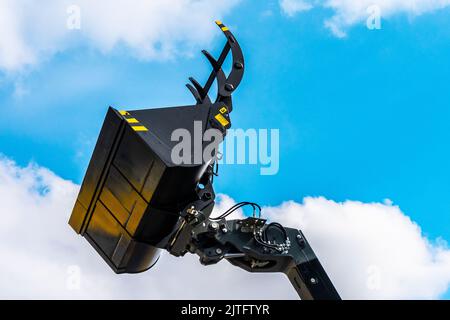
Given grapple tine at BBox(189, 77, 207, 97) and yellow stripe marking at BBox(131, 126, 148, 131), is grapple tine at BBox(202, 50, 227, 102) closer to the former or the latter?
grapple tine at BBox(189, 77, 207, 97)

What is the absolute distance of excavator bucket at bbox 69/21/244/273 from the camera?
6.45 meters

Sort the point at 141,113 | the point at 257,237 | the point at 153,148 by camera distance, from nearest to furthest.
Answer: the point at 153,148, the point at 141,113, the point at 257,237

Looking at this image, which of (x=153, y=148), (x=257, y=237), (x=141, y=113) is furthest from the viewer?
(x=257, y=237)

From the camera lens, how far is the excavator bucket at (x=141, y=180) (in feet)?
21.2

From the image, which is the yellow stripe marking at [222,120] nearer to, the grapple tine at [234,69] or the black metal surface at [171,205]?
the black metal surface at [171,205]

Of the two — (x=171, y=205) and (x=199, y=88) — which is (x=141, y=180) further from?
(x=199, y=88)

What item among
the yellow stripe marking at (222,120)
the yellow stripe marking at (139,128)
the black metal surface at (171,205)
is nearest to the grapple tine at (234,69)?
the black metal surface at (171,205)

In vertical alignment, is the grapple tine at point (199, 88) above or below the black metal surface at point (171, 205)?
above

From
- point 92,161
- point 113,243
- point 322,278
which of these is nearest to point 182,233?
point 113,243

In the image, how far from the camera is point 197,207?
686 centimetres

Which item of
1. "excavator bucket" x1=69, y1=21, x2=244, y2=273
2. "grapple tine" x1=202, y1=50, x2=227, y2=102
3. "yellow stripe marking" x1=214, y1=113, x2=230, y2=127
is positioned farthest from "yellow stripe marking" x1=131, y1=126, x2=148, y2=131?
"grapple tine" x1=202, y1=50, x2=227, y2=102

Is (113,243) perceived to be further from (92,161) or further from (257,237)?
(257,237)

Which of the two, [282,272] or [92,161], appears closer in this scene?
[92,161]

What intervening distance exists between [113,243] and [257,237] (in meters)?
1.68
